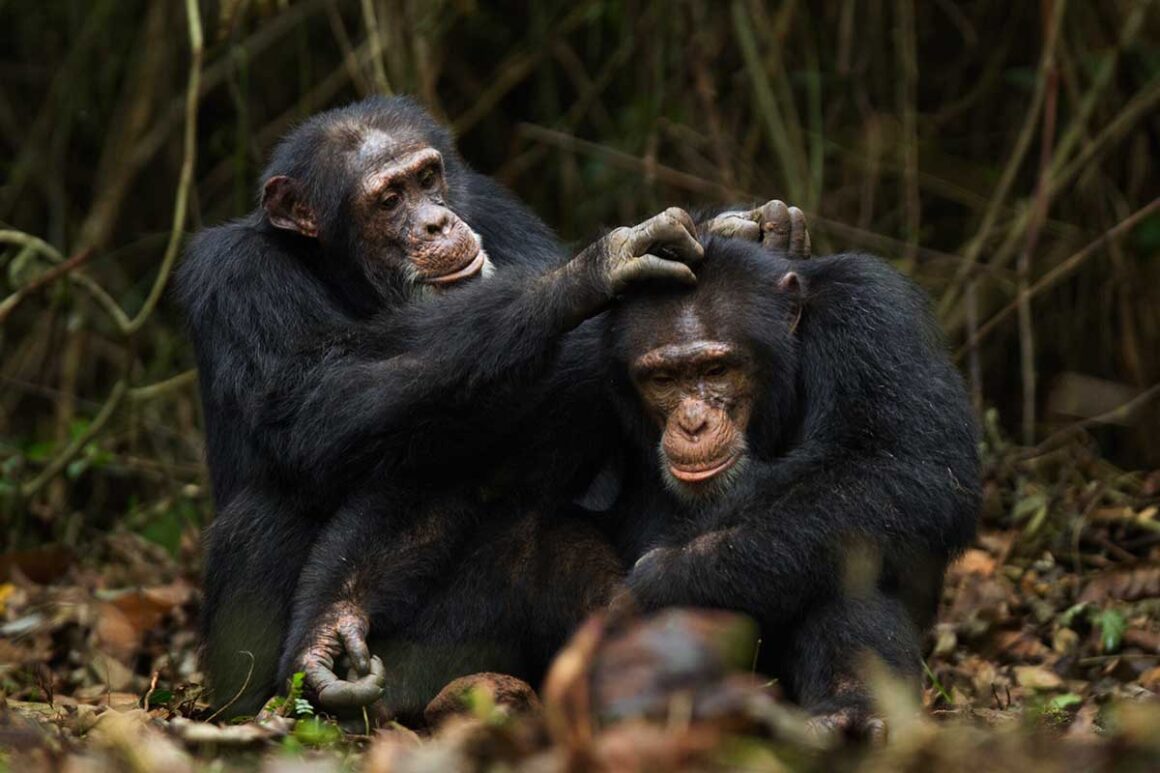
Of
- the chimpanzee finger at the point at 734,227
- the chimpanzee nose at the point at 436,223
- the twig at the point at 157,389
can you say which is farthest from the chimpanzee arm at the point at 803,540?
the twig at the point at 157,389

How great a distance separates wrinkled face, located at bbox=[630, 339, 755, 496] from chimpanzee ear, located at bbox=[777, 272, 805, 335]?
0.26 metres

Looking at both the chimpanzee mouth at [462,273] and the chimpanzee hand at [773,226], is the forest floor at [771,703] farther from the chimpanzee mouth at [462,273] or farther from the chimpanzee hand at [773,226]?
the chimpanzee mouth at [462,273]

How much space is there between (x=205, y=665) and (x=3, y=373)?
519cm

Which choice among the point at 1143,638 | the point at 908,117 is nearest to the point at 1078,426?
the point at 1143,638

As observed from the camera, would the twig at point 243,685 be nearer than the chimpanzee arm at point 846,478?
No

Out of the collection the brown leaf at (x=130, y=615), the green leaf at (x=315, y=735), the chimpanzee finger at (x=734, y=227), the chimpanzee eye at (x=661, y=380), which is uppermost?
the chimpanzee finger at (x=734, y=227)

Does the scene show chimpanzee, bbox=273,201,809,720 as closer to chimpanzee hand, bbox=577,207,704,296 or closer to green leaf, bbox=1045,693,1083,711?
chimpanzee hand, bbox=577,207,704,296

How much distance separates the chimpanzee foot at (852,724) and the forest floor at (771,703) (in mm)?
47

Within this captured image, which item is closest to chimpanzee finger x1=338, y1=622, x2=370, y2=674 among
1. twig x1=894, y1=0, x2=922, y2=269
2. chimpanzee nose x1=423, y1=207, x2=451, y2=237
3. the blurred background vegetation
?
chimpanzee nose x1=423, y1=207, x2=451, y2=237

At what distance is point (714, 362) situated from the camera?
5.12 m

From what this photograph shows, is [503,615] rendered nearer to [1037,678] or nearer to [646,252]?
[646,252]

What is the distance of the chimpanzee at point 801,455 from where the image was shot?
4.88 metres

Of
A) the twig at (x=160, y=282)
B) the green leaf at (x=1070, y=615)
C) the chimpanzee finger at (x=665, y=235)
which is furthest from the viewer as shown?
the twig at (x=160, y=282)

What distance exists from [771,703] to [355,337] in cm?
292
